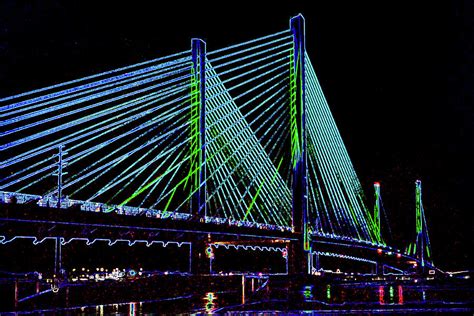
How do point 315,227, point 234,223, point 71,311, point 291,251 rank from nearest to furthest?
point 71,311 → point 234,223 → point 291,251 → point 315,227

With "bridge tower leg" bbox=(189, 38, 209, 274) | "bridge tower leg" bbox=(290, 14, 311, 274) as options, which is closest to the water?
"bridge tower leg" bbox=(290, 14, 311, 274)

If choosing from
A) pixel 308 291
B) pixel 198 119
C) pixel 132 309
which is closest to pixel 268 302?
pixel 132 309

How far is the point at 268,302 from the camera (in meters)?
11.0

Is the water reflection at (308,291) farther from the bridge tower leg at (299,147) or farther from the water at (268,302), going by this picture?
the bridge tower leg at (299,147)

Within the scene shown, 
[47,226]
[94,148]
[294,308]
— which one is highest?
[94,148]

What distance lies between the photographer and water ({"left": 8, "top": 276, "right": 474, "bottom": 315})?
937 cm

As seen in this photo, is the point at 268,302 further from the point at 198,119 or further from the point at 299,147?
the point at 299,147

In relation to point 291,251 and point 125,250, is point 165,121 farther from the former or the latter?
point 125,250

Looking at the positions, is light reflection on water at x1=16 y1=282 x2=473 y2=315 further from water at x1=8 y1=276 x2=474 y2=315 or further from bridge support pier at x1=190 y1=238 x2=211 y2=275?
bridge support pier at x1=190 y1=238 x2=211 y2=275

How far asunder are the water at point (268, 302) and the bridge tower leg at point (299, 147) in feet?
9.64

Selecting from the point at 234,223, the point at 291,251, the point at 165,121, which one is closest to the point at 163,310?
the point at 165,121

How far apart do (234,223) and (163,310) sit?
9.33 metres

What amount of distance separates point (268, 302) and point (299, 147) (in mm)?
10207

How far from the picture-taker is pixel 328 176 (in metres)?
24.7
